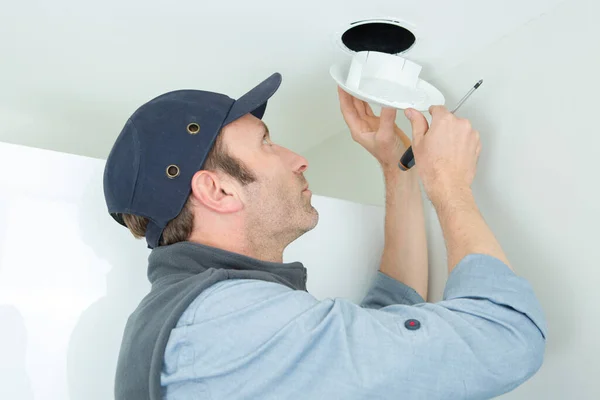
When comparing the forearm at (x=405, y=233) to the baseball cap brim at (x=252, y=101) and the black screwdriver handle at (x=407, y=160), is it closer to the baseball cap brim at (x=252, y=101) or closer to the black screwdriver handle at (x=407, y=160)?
the black screwdriver handle at (x=407, y=160)

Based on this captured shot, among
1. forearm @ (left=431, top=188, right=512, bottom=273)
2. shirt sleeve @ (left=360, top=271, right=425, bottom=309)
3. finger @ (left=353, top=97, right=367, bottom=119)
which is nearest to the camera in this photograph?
forearm @ (left=431, top=188, right=512, bottom=273)

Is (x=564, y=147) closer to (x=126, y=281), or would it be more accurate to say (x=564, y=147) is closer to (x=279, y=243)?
(x=279, y=243)

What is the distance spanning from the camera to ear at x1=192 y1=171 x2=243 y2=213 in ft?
3.27

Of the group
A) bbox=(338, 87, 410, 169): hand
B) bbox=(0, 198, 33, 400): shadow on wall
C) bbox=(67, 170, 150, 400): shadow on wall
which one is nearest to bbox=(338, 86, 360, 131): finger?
bbox=(338, 87, 410, 169): hand

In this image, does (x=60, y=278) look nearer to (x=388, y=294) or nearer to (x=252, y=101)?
(x=252, y=101)

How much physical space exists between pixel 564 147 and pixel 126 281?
0.88 m

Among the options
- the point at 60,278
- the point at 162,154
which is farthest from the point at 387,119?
the point at 60,278

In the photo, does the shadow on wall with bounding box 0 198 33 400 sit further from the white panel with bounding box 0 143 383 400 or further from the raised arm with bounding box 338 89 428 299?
the raised arm with bounding box 338 89 428 299

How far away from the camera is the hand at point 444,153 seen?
3.23ft

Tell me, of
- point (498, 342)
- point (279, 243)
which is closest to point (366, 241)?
point (279, 243)

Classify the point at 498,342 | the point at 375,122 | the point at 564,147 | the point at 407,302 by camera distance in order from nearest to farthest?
the point at 498,342
the point at 564,147
the point at 407,302
the point at 375,122

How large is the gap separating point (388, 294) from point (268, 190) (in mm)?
404

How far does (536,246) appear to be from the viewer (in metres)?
1.02

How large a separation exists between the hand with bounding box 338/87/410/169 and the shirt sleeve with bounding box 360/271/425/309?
274mm
